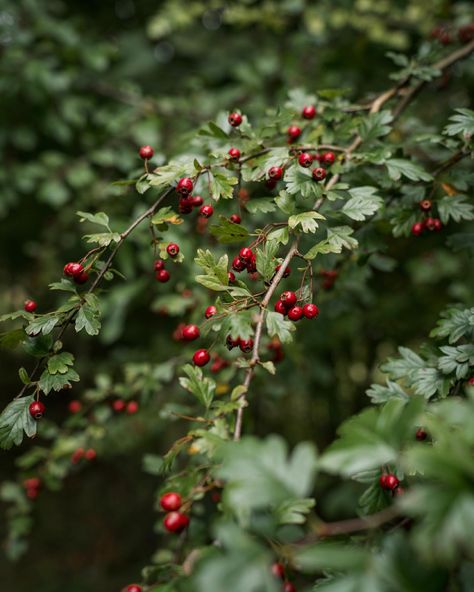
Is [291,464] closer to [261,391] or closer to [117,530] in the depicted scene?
[261,391]

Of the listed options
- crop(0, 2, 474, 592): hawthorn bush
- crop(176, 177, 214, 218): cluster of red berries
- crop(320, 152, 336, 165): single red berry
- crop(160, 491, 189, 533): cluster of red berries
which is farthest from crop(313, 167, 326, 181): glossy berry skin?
crop(160, 491, 189, 533): cluster of red berries

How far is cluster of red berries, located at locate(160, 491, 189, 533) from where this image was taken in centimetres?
84

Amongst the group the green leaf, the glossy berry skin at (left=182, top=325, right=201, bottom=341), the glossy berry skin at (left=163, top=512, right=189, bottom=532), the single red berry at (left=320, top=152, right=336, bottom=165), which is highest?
the single red berry at (left=320, top=152, right=336, bottom=165)

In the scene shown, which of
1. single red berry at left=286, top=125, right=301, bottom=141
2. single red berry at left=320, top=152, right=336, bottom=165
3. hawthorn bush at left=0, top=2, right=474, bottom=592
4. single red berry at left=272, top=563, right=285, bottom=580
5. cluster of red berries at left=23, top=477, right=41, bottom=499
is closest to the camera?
hawthorn bush at left=0, top=2, right=474, bottom=592

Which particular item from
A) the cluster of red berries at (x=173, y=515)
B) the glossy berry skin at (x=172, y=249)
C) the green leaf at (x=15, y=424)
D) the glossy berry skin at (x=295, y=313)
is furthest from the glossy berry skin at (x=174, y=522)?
the glossy berry skin at (x=172, y=249)

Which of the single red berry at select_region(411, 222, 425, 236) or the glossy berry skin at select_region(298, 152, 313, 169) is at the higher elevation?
the glossy berry skin at select_region(298, 152, 313, 169)

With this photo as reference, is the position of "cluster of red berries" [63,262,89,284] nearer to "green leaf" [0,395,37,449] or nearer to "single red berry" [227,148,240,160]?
"green leaf" [0,395,37,449]

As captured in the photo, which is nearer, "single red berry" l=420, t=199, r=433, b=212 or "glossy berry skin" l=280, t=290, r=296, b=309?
"glossy berry skin" l=280, t=290, r=296, b=309

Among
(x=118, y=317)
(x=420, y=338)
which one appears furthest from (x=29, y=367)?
(x=420, y=338)

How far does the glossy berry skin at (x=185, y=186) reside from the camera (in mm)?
1089

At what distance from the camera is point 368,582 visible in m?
0.58

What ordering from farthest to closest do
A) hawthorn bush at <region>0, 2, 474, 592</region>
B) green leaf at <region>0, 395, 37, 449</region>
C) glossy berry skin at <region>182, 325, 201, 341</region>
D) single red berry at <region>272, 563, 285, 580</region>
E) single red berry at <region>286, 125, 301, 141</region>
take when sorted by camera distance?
single red berry at <region>286, 125, 301, 141</region>, glossy berry skin at <region>182, 325, 201, 341</region>, green leaf at <region>0, 395, 37, 449</region>, single red berry at <region>272, 563, 285, 580</region>, hawthorn bush at <region>0, 2, 474, 592</region>

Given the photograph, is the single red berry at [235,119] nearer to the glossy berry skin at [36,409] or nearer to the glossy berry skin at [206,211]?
the glossy berry skin at [206,211]

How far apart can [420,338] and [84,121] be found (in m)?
2.53
